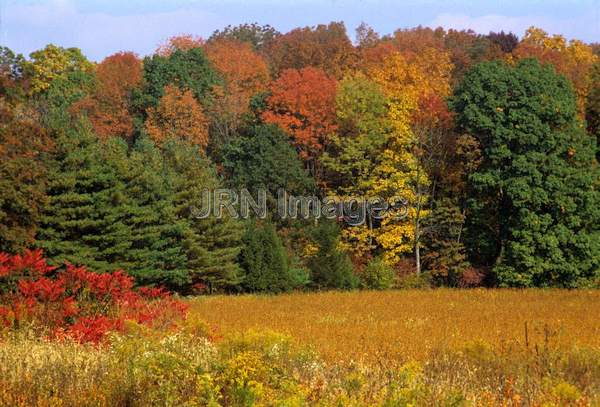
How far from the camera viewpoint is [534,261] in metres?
38.9

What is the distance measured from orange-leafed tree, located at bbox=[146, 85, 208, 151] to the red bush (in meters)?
35.3

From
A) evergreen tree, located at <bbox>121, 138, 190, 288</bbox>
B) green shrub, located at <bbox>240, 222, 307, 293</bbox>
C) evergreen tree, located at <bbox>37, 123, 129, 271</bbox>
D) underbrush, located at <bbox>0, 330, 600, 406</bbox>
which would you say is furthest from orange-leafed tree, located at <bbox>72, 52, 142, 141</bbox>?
underbrush, located at <bbox>0, 330, 600, 406</bbox>

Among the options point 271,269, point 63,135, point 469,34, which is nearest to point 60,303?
point 63,135

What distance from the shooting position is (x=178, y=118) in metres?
52.2

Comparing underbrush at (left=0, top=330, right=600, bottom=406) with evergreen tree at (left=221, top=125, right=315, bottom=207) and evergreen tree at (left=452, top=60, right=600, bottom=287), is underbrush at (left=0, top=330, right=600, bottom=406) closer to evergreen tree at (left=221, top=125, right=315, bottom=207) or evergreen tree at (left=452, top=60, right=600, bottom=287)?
evergreen tree at (left=452, top=60, right=600, bottom=287)

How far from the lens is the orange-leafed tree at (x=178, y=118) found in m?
51.2

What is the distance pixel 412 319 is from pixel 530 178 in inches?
698

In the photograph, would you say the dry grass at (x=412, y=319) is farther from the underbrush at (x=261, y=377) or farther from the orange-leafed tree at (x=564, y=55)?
the orange-leafed tree at (x=564, y=55)

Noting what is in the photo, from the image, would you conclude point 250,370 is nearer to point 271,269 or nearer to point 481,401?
point 481,401

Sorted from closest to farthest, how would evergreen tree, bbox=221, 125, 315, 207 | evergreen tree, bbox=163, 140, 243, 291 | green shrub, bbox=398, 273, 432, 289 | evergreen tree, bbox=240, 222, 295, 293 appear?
evergreen tree, bbox=163, 140, 243, 291, evergreen tree, bbox=240, 222, 295, 293, green shrub, bbox=398, 273, 432, 289, evergreen tree, bbox=221, 125, 315, 207

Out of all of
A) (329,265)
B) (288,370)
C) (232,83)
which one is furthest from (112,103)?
(288,370)

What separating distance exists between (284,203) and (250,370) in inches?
1416

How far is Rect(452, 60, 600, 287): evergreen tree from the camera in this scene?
39031 mm

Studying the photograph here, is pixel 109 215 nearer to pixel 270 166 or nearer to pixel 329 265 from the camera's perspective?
pixel 329 265
